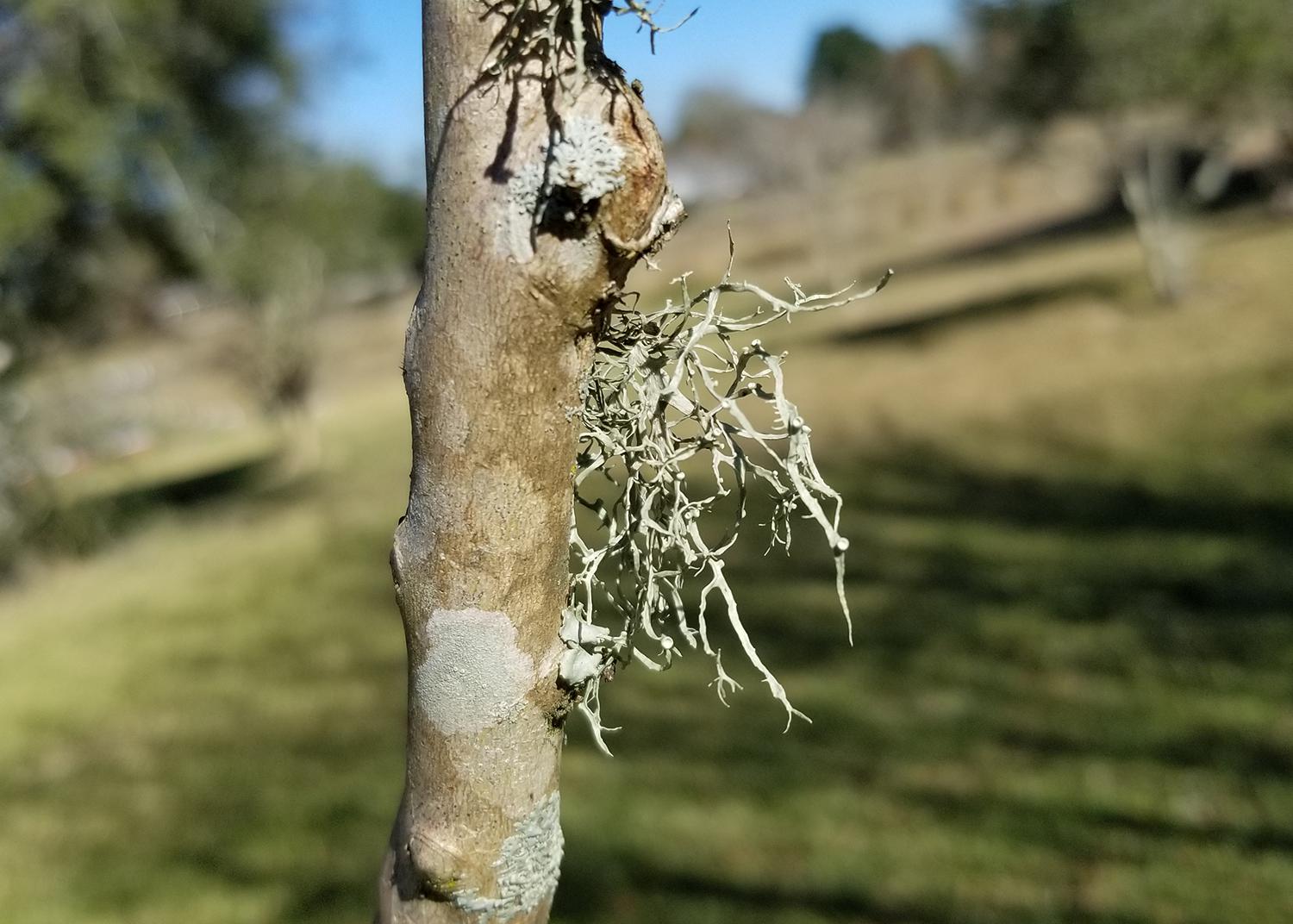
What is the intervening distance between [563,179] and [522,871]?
77cm

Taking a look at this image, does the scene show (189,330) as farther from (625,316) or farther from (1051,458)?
(625,316)

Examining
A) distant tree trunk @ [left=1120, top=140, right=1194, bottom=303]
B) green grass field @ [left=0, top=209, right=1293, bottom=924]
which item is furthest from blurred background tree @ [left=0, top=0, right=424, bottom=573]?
distant tree trunk @ [left=1120, top=140, right=1194, bottom=303]

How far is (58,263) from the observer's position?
1130 centimetres

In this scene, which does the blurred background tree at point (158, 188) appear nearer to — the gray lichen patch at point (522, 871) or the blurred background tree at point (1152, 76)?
the blurred background tree at point (1152, 76)

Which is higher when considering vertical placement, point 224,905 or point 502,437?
point 502,437

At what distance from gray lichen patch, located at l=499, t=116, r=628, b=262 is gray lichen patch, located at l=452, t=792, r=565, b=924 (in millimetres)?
639

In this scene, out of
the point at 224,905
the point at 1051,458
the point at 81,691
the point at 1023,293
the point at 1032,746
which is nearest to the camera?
the point at 224,905

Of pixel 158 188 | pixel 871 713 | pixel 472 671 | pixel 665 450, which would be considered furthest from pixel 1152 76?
pixel 472 671

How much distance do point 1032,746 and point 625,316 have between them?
3.92 m

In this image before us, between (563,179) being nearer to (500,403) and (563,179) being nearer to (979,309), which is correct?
(500,403)

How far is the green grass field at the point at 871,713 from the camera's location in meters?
3.83

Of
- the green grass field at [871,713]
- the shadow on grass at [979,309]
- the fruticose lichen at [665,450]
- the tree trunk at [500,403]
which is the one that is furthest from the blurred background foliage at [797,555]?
the tree trunk at [500,403]

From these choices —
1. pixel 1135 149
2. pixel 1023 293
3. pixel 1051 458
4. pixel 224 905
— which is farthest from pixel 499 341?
pixel 1023 293

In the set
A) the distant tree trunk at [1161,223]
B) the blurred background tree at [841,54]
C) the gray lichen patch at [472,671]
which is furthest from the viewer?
the blurred background tree at [841,54]
